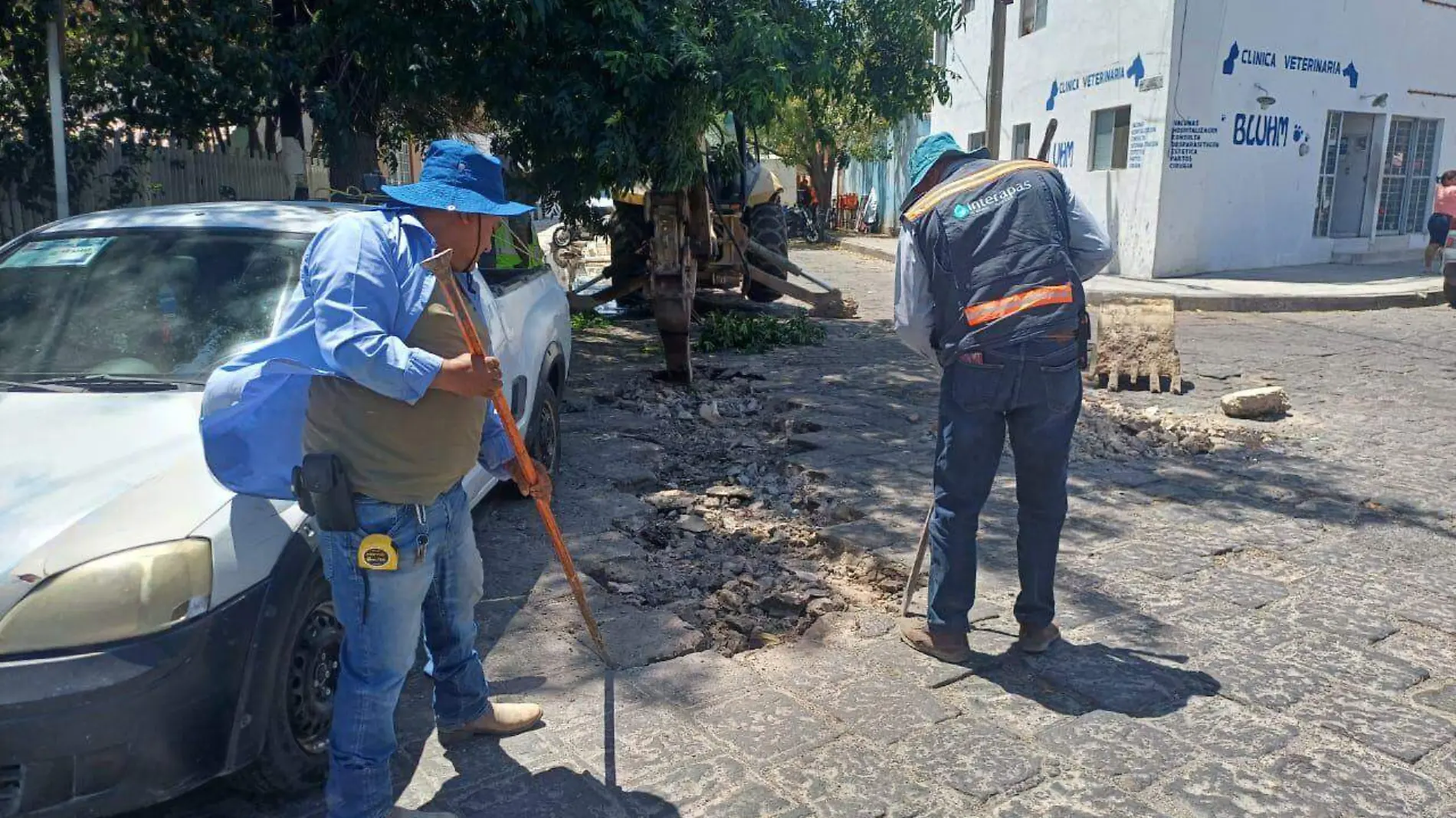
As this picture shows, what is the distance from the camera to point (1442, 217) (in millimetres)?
15578

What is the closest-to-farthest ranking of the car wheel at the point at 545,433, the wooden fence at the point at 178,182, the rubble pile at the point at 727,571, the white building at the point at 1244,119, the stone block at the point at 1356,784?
the stone block at the point at 1356,784 < the rubble pile at the point at 727,571 < the car wheel at the point at 545,433 < the wooden fence at the point at 178,182 < the white building at the point at 1244,119

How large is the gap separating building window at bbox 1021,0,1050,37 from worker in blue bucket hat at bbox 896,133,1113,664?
17.2m

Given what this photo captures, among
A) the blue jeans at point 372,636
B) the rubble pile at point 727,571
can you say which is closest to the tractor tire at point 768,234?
the rubble pile at point 727,571

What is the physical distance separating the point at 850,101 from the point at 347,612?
1099cm

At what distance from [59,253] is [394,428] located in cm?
212

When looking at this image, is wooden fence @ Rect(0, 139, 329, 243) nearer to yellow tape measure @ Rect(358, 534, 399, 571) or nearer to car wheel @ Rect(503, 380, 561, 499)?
Result: car wheel @ Rect(503, 380, 561, 499)

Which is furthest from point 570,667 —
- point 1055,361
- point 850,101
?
point 850,101

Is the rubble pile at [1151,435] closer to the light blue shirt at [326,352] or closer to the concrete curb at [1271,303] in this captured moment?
the light blue shirt at [326,352]

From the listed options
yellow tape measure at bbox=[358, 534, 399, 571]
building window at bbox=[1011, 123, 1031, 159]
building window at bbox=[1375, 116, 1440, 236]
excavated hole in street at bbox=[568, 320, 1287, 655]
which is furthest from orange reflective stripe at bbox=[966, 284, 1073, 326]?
building window at bbox=[1375, 116, 1440, 236]

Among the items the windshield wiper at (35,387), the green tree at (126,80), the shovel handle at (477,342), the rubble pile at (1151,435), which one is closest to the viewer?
the shovel handle at (477,342)

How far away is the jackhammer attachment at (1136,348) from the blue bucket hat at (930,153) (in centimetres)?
514

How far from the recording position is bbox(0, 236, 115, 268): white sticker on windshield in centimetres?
378

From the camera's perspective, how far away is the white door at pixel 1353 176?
709 inches

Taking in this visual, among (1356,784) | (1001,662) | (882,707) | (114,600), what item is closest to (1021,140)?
(1001,662)
